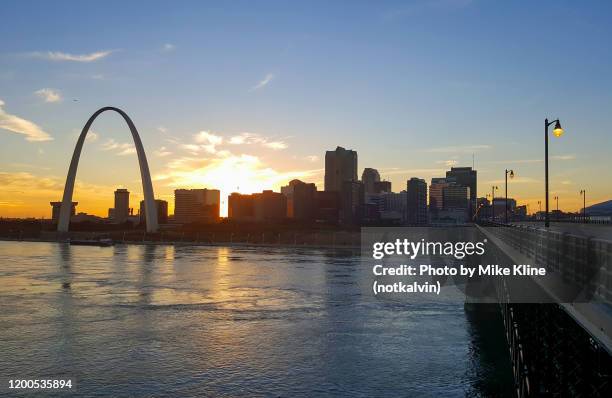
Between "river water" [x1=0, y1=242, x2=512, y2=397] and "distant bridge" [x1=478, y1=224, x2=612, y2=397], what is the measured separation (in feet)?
25.8

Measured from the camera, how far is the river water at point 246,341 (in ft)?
90.8

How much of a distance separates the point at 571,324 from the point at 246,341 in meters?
23.0

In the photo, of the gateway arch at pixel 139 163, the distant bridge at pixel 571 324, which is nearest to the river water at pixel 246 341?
the distant bridge at pixel 571 324

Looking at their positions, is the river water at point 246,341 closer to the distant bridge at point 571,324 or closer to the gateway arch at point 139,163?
the distant bridge at point 571,324

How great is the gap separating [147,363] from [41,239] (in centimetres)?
18358

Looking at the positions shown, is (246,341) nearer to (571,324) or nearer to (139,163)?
(571,324)

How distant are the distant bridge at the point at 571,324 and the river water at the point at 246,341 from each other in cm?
788

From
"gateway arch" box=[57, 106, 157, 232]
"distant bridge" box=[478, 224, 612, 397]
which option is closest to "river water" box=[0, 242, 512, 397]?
"distant bridge" box=[478, 224, 612, 397]

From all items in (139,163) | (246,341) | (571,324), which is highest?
(139,163)

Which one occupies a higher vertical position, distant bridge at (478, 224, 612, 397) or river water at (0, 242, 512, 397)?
distant bridge at (478, 224, 612, 397)

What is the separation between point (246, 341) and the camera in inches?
1439

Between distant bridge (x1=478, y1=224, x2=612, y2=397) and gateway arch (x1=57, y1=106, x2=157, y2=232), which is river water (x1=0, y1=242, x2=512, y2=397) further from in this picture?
gateway arch (x1=57, y1=106, x2=157, y2=232)

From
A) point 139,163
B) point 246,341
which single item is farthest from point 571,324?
point 139,163

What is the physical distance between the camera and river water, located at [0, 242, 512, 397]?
27.7 m
